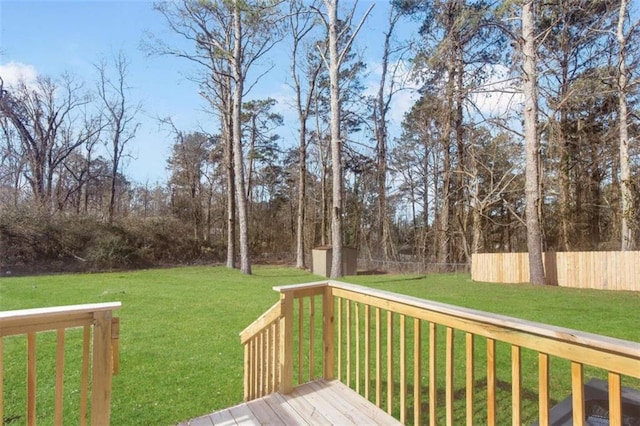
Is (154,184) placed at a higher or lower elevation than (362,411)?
higher

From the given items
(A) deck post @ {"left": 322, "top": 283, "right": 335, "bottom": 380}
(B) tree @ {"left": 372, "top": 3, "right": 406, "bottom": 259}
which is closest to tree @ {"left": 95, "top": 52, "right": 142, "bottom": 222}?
(B) tree @ {"left": 372, "top": 3, "right": 406, "bottom": 259}

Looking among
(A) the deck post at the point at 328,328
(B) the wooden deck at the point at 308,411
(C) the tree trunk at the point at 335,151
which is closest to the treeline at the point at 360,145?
(C) the tree trunk at the point at 335,151

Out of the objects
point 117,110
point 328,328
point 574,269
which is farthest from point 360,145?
point 328,328

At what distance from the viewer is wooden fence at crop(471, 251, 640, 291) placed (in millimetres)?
8398

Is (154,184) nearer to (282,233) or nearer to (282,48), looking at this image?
(282,233)

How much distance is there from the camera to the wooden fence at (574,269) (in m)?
8.40

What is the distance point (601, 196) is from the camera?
12195 mm

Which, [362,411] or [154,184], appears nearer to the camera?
[362,411]

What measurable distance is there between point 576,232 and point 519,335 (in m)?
13.2

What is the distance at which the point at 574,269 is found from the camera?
9258 millimetres

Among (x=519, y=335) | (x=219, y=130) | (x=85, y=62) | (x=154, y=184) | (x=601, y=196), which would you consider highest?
(x=85, y=62)

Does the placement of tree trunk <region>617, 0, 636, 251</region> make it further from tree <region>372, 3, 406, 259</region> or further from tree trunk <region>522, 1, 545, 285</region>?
tree <region>372, 3, 406, 259</region>

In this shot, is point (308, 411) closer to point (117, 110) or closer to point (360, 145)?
point (360, 145)

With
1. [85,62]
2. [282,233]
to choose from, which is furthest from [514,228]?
[85,62]
